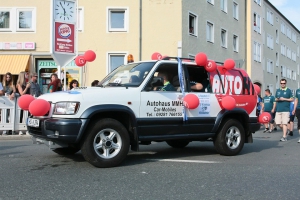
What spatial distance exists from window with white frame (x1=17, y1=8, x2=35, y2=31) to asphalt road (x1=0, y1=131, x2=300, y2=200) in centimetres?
1624

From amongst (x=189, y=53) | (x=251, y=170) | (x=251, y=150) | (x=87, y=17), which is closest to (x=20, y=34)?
(x=87, y=17)

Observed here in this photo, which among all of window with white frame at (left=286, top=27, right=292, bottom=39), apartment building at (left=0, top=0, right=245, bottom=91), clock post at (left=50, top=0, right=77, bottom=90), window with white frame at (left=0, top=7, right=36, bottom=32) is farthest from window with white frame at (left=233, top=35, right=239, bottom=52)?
window with white frame at (left=286, top=27, right=292, bottom=39)

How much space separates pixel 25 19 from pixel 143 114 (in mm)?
18837

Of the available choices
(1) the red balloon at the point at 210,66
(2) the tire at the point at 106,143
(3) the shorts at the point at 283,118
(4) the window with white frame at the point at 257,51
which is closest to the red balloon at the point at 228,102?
(1) the red balloon at the point at 210,66

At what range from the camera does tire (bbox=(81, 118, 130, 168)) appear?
597cm

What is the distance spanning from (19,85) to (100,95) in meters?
7.38

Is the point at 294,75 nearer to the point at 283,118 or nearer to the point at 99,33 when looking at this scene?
the point at 99,33

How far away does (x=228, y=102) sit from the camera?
7.44 metres

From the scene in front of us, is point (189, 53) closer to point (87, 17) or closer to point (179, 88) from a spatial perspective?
point (87, 17)

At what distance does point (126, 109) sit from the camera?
620 cm

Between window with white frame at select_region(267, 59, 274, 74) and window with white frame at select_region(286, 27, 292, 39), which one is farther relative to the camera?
window with white frame at select_region(286, 27, 292, 39)

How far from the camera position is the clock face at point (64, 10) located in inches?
509

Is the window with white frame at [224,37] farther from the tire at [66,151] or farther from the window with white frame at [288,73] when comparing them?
the window with white frame at [288,73]

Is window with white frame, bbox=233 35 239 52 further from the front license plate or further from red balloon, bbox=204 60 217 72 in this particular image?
the front license plate
